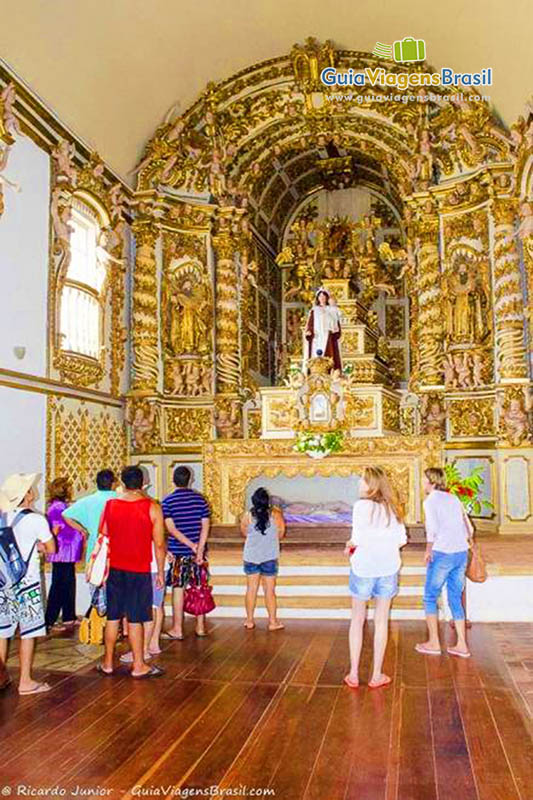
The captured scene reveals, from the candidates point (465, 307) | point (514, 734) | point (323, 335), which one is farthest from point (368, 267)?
point (514, 734)

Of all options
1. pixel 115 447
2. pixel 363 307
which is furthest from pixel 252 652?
pixel 363 307

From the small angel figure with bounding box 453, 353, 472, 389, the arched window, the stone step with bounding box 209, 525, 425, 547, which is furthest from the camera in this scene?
the small angel figure with bounding box 453, 353, 472, 389

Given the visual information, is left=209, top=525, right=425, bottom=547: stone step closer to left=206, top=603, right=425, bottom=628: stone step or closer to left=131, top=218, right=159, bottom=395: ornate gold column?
left=206, top=603, right=425, bottom=628: stone step

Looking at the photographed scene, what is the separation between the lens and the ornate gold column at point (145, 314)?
1399cm

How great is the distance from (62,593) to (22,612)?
7.47ft

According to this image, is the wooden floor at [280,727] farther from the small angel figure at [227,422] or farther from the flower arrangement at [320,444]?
the small angel figure at [227,422]

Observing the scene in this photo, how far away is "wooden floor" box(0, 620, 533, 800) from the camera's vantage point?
3.82 meters

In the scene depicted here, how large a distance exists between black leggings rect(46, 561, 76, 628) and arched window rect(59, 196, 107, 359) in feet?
15.7

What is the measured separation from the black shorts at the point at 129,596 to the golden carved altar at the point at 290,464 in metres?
5.38

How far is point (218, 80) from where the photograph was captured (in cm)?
1453

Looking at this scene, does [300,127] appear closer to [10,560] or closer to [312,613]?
[312,613]

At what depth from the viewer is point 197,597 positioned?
273 inches

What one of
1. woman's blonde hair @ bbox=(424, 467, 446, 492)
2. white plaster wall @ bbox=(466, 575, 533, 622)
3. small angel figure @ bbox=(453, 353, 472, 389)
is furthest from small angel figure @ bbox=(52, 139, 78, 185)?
white plaster wall @ bbox=(466, 575, 533, 622)

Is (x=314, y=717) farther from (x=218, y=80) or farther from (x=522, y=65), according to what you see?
(x=218, y=80)
